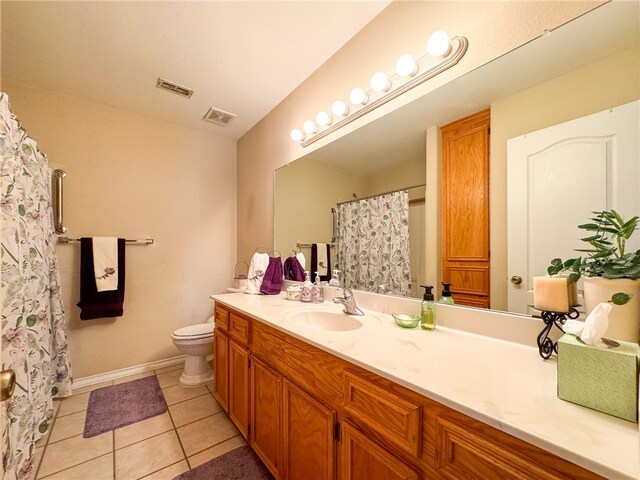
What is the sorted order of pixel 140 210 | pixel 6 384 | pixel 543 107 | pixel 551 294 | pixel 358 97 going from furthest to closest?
pixel 140 210, pixel 358 97, pixel 543 107, pixel 551 294, pixel 6 384

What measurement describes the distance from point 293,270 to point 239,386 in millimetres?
842

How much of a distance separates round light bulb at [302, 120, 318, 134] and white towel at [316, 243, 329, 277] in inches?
31.6

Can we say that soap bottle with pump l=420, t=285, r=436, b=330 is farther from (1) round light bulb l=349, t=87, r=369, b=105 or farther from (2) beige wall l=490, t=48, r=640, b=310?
(1) round light bulb l=349, t=87, r=369, b=105

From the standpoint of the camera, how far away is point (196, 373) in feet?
7.16

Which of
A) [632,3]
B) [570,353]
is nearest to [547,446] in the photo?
[570,353]

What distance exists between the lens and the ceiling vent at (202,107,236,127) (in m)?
2.33

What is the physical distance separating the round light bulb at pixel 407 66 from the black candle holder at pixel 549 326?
1116 mm

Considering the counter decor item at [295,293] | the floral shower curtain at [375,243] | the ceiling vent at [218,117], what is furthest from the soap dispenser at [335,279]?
the ceiling vent at [218,117]

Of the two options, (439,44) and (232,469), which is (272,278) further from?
(439,44)

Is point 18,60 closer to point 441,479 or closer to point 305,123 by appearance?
point 305,123

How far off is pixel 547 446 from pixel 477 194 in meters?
0.84

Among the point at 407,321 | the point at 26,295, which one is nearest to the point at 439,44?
Answer: the point at 407,321

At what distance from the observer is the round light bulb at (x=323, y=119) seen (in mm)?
1699

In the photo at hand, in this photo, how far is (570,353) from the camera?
21.1 inches
